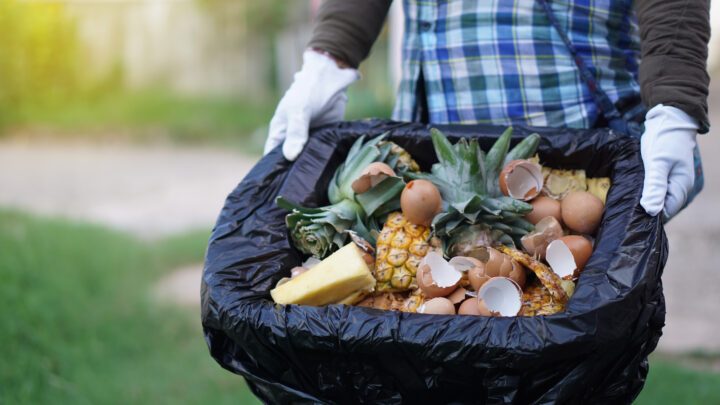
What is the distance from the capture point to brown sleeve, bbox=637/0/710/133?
160 cm

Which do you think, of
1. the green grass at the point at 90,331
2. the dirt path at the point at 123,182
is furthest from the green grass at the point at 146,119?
the green grass at the point at 90,331

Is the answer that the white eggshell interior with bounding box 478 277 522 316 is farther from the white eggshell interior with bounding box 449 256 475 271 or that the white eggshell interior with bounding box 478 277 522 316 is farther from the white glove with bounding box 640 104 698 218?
the white glove with bounding box 640 104 698 218

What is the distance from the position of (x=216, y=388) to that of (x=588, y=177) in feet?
7.18

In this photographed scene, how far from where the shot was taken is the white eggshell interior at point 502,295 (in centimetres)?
149

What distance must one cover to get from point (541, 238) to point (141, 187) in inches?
228

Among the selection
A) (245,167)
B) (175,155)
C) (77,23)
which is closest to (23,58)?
(77,23)

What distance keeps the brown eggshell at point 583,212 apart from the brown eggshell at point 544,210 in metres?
0.02

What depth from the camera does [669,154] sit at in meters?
1.58

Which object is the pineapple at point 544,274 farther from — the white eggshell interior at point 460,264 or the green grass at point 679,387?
the green grass at point 679,387

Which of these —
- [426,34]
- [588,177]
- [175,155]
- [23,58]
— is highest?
[426,34]

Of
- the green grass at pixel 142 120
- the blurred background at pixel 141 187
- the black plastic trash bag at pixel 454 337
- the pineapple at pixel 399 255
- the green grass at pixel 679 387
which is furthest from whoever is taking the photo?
the green grass at pixel 142 120

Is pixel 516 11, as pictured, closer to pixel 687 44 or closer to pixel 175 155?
pixel 687 44

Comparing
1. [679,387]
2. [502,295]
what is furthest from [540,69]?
[679,387]

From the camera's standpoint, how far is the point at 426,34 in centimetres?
207
